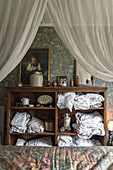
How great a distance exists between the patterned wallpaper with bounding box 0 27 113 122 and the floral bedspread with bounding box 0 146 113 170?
1.76 m

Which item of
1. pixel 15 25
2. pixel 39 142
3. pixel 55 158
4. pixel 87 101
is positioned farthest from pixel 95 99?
pixel 15 25

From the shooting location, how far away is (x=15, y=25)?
44.8 inches

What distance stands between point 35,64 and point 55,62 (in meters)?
0.40

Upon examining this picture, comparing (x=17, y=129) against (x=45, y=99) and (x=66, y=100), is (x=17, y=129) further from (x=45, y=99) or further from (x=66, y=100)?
(x=66, y=100)

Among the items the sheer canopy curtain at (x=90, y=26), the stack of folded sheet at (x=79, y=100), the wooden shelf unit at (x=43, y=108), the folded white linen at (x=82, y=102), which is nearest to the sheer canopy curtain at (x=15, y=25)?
the sheer canopy curtain at (x=90, y=26)

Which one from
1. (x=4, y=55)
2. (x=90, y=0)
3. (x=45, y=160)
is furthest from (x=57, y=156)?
(x=90, y=0)

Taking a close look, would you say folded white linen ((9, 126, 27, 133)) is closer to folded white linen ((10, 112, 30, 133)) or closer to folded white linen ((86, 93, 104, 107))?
folded white linen ((10, 112, 30, 133))

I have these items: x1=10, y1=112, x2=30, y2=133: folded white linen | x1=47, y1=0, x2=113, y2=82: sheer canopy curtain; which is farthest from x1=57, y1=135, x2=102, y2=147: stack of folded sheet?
x1=47, y1=0, x2=113, y2=82: sheer canopy curtain

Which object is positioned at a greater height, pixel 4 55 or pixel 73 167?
pixel 4 55

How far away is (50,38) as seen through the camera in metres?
3.04

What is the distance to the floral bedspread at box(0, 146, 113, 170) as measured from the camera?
3.76 ft

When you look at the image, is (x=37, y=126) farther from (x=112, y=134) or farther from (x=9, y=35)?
(x=9, y=35)

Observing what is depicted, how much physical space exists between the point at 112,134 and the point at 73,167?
2031mm

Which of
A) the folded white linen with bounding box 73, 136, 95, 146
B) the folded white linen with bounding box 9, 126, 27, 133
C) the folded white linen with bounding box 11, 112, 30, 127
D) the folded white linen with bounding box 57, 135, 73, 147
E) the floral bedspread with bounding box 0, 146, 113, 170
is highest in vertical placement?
the folded white linen with bounding box 11, 112, 30, 127
